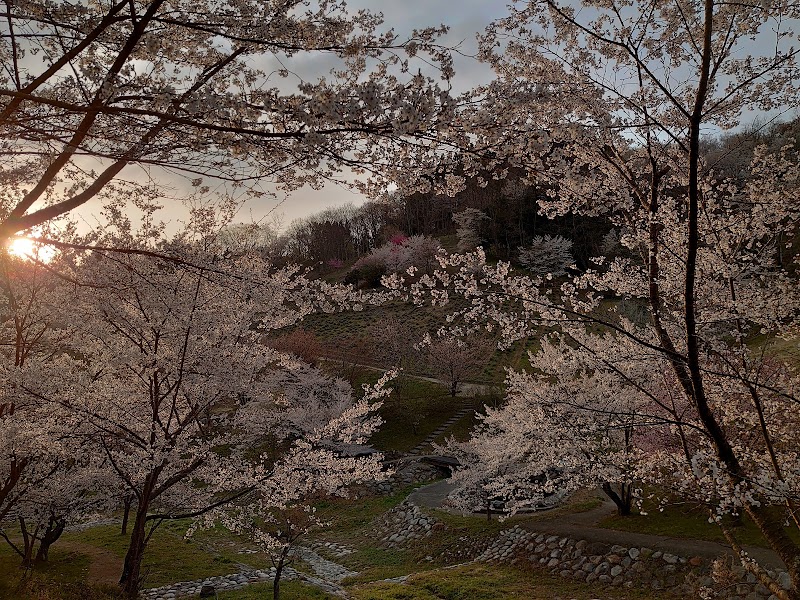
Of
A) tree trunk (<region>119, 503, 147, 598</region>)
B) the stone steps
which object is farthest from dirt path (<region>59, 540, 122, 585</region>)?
the stone steps

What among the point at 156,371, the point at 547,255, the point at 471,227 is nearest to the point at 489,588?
the point at 156,371

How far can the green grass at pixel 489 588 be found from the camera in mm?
8117

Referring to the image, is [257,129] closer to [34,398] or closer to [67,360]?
[34,398]

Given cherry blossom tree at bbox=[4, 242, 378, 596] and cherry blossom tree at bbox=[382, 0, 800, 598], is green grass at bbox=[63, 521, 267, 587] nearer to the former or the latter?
cherry blossom tree at bbox=[4, 242, 378, 596]

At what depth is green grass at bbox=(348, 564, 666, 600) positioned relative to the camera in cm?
812

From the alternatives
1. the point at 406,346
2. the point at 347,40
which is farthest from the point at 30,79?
the point at 406,346

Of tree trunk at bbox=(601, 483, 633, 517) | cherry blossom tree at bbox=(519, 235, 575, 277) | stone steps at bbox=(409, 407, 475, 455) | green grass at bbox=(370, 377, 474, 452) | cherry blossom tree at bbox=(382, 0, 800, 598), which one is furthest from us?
cherry blossom tree at bbox=(519, 235, 575, 277)

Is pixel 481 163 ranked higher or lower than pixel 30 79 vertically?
lower

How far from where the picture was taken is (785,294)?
405cm

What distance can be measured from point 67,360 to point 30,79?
27.8 ft

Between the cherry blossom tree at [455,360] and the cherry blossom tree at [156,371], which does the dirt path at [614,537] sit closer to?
the cherry blossom tree at [156,371]

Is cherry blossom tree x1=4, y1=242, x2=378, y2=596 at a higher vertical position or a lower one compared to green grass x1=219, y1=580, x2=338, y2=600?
higher

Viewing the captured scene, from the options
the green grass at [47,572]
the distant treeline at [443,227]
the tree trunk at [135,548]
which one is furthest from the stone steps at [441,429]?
the distant treeline at [443,227]

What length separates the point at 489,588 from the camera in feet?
28.4
